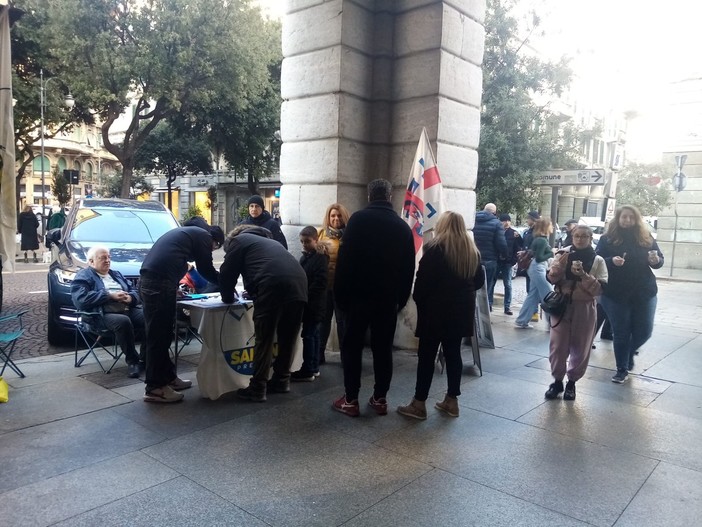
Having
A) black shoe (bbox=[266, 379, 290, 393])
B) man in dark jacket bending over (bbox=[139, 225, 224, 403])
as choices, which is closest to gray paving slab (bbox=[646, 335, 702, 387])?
black shoe (bbox=[266, 379, 290, 393])

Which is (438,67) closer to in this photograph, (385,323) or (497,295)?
(385,323)

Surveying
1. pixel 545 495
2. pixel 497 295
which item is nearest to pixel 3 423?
pixel 545 495

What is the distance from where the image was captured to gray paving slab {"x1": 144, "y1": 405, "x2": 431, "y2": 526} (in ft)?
10.7

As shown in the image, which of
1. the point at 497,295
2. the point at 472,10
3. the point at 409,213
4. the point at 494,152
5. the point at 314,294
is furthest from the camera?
the point at 494,152

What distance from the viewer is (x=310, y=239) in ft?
18.4

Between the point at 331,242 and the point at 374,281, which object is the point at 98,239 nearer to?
the point at 331,242

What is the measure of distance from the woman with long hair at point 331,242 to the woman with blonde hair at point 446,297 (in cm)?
131

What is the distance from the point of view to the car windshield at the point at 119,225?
8406mm

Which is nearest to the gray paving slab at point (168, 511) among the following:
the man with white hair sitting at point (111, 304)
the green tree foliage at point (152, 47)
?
the man with white hair sitting at point (111, 304)

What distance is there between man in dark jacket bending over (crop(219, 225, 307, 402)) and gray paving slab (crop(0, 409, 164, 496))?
3.64 ft

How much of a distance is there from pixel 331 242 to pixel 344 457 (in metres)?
2.55

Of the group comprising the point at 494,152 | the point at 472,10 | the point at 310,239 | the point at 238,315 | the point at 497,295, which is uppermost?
the point at 472,10

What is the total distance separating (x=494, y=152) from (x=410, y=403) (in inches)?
437

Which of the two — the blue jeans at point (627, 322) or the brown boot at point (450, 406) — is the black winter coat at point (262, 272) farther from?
the blue jeans at point (627, 322)
